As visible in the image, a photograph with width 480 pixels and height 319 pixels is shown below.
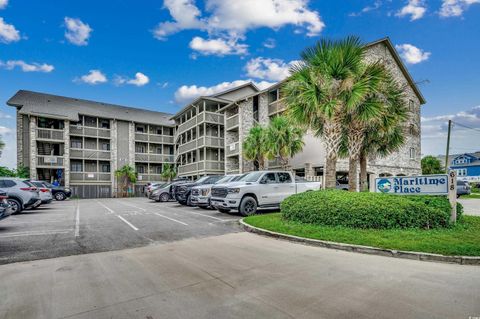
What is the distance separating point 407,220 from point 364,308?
5271 millimetres

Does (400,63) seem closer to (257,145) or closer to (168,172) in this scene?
(257,145)

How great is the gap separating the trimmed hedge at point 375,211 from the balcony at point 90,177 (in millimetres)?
34156

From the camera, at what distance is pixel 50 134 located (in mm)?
32812

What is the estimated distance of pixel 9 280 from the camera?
457 cm

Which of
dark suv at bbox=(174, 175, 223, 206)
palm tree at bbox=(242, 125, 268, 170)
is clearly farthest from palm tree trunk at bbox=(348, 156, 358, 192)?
palm tree at bbox=(242, 125, 268, 170)

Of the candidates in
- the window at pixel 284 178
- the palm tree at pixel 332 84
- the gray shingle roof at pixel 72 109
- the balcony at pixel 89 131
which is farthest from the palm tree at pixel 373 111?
the balcony at pixel 89 131

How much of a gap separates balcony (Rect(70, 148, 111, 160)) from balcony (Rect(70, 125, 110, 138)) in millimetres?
2140

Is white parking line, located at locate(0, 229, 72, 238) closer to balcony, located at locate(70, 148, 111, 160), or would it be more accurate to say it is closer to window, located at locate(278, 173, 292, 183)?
window, located at locate(278, 173, 292, 183)

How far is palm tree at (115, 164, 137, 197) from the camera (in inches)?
1454

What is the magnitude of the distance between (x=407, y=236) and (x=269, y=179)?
6.63 metres

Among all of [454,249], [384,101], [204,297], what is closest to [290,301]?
[204,297]

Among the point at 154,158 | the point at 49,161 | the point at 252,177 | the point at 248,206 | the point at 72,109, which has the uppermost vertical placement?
the point at 72,109

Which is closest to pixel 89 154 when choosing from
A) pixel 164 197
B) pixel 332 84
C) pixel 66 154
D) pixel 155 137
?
pixel 66 154

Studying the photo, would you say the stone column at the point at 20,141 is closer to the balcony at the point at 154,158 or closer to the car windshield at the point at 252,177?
the balcony at the point at 154,158
